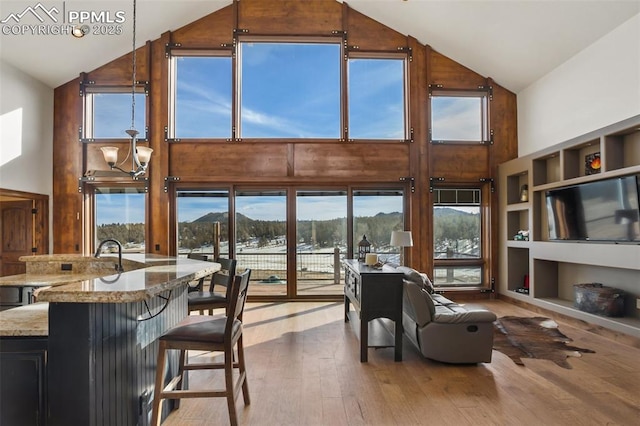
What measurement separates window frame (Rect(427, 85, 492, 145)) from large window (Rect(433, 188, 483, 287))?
89cm

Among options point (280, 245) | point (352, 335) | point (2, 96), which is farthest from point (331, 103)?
point (2, 96)

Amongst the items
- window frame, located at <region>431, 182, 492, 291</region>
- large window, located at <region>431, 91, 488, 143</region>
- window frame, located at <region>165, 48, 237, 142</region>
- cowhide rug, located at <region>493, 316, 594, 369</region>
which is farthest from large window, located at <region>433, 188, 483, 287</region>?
window frame, located at <region>165, 48, 237, 142</region>

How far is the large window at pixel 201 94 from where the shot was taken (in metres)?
6.24

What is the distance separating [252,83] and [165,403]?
537 cm

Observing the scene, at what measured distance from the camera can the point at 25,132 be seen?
550 centimetres

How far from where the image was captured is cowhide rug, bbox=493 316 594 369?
3602 millimetres

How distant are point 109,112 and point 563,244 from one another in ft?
25.3

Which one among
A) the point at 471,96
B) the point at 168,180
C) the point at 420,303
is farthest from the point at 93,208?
the point at 471,96

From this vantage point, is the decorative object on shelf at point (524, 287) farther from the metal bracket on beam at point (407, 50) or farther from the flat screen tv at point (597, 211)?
the metal bracket on beam at point (407, 50)

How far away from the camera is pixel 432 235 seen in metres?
6.28

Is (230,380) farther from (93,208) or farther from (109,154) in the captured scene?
(93,208)

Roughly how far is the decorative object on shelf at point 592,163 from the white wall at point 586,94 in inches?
14.1

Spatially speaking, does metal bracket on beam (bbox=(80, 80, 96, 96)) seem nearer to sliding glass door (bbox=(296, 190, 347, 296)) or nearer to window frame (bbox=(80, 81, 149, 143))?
window frame (bbox=(80, 81, 149, 143))

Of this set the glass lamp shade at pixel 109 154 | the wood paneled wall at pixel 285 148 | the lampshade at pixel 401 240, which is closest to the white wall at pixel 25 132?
the wood paneled wall at pixel 285 148
